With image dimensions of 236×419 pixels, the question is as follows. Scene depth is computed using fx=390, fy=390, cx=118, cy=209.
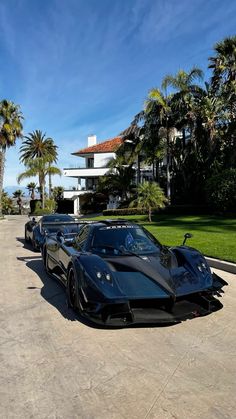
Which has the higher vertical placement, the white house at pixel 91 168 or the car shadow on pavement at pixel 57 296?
the white house at pixel 91 168

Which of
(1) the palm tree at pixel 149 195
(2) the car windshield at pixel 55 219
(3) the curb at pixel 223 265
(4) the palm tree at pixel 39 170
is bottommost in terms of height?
(3) the curb at pixel 223 265

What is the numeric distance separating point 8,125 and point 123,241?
117 feet

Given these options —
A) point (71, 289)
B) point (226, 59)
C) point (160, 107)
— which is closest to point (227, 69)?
point (226, 59)

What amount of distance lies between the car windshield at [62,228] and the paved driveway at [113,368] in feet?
16.9

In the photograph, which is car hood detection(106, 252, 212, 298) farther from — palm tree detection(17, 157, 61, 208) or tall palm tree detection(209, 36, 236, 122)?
palm tree detection(17, 157, 61, 208)

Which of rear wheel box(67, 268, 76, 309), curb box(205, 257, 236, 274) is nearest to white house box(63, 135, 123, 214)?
curb box(205, 257, 236, 274)

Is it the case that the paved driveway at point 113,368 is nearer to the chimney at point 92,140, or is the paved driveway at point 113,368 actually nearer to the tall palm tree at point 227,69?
the tall palm tree at point 227,69

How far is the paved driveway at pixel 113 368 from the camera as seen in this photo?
314 centimetres

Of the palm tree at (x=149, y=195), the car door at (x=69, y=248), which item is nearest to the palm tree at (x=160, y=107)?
the palm tree at (x=149, y=195)

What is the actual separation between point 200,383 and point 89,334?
1719 millimetres

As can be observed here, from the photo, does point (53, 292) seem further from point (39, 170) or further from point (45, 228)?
point (39, 170)

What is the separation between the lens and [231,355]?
4129 millimetres

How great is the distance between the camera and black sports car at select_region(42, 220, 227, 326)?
4.71 metres

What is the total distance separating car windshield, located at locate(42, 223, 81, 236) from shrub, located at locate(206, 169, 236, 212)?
14.1 meters
